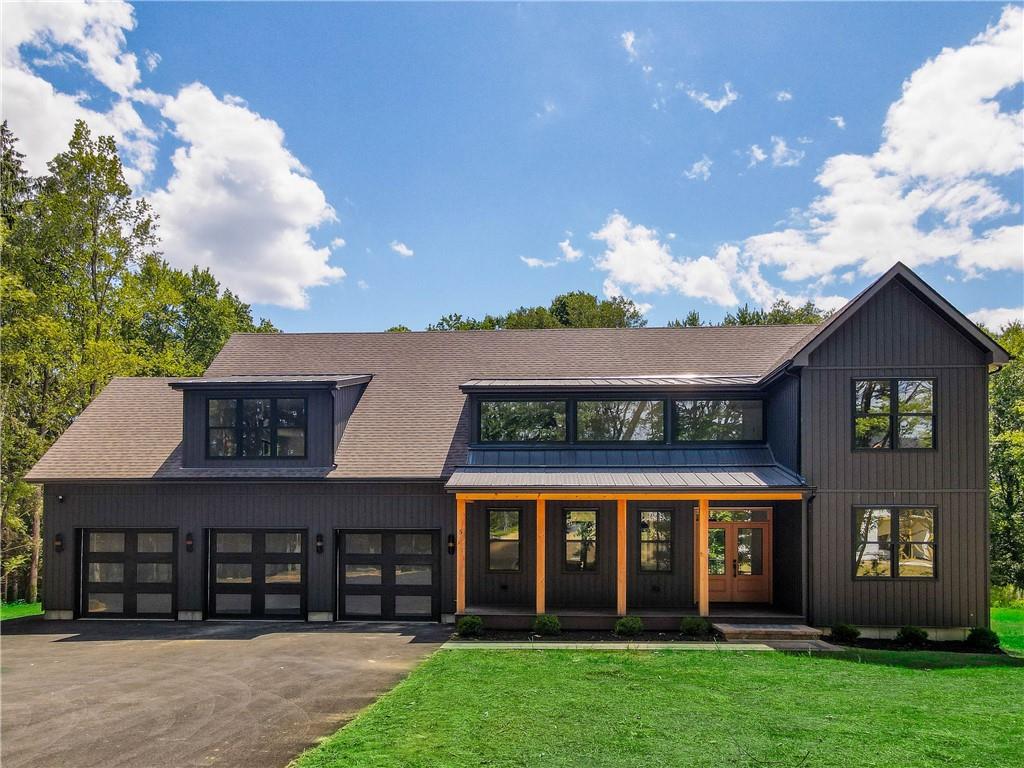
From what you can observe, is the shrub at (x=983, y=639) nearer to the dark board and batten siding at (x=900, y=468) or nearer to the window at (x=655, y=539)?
the dark board and batten siding at (x=900, y=468)

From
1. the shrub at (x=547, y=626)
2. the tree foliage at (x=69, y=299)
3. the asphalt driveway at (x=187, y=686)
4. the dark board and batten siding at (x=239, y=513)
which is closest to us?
the asphalt driveway at (x=187, y=686)

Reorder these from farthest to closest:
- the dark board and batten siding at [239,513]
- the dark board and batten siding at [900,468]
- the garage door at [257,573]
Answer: the garage door at [257,573]
the dark board and batten siding at [239,513]
the dark board and batten siding at [900,468]

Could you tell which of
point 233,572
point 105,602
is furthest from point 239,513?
point 105,602

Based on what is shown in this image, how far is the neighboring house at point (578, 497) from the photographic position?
13234 millimetres

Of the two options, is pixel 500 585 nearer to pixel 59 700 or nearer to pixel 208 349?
pixel 59 700

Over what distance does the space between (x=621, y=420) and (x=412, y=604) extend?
247 inches

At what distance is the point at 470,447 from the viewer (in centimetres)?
1532

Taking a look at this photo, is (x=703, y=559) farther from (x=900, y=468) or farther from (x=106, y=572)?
(x=106, y=572)

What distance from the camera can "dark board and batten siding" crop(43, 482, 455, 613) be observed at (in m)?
A: 14.8

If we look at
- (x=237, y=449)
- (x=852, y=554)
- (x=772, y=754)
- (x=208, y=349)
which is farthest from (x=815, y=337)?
(x=208, y=349)

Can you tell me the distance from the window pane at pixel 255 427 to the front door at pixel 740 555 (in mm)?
10403

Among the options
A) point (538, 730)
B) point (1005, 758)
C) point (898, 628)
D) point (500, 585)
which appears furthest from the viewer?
point (500, 585)

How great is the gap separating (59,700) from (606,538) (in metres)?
10.1

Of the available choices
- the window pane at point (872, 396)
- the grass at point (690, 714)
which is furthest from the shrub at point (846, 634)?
the window pane at point (872, 396)
